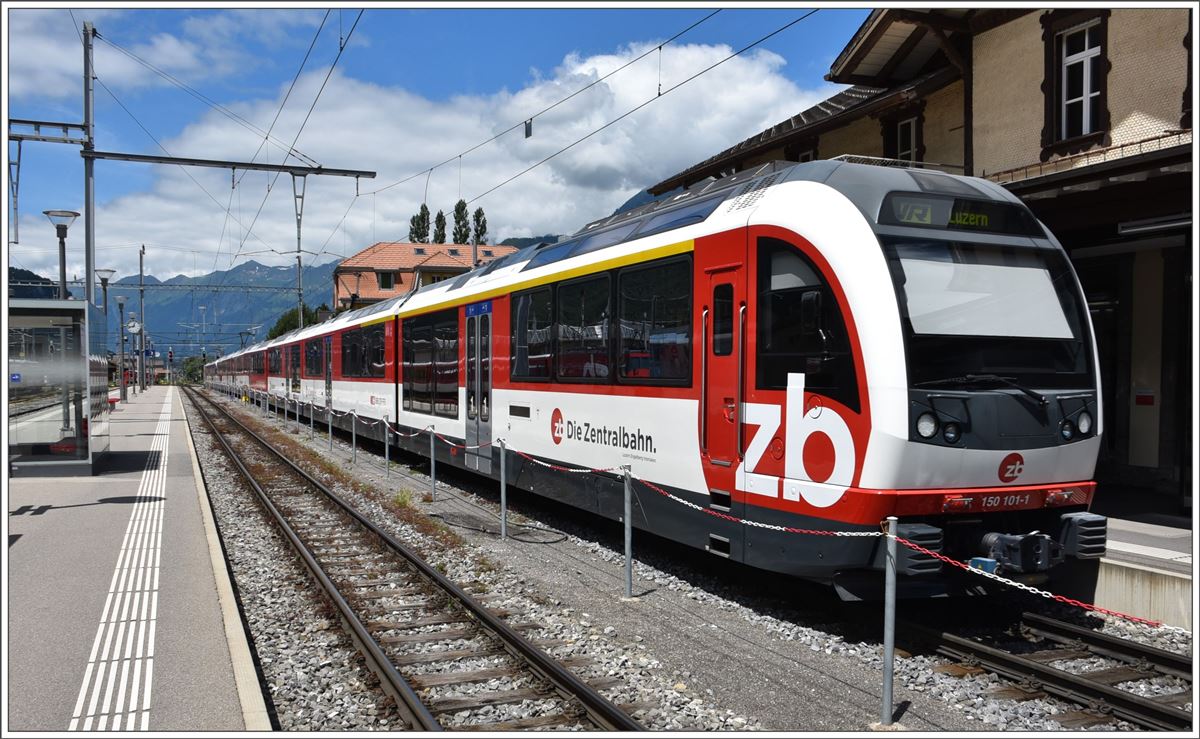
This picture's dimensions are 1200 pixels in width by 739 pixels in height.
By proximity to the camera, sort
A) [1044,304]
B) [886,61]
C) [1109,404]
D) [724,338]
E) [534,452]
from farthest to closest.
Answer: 1. [886,61]
2. [1109,404]
3. [534,452]
4. [724,338]
5. [1044,304]

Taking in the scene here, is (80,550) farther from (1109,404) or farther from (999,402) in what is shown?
(1109,404)

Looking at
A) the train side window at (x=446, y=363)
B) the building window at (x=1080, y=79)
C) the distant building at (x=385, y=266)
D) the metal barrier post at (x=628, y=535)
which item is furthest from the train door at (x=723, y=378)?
the distant building at (x=385, y=266)

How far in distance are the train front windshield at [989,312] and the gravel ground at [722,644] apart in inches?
78.0

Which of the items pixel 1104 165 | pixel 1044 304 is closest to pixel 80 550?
pixel 1044 304

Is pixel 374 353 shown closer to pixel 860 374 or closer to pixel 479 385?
pixel 479 385

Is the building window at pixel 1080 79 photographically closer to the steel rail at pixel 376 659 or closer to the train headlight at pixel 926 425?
the train headlight at pixel 926 425

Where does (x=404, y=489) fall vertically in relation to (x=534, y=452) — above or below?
below

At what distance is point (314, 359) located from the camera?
26109mm

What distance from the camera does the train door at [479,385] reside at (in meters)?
12.0

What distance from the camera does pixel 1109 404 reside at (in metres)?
12.2

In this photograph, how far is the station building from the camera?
941 centimetres

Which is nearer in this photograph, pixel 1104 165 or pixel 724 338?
pixel 724 338

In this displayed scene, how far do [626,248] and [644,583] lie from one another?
3174 mm

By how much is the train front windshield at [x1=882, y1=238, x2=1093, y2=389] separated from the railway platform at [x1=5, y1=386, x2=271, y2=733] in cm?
471
